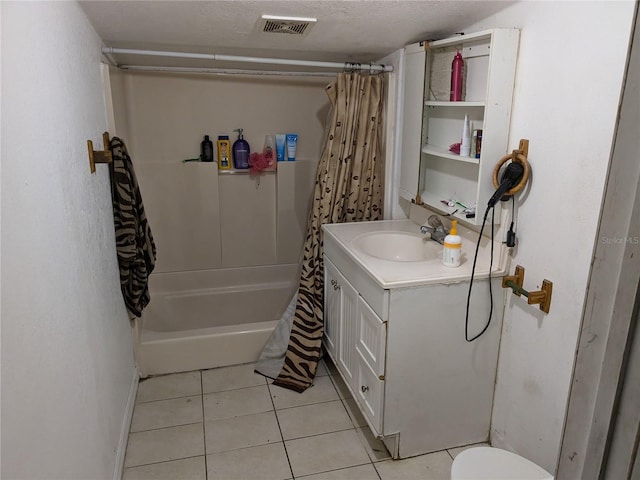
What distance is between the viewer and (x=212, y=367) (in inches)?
111

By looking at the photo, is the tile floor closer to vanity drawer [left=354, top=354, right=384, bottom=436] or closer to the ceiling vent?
vanity drawer [left=354, top=354, right=384, bottom=436]

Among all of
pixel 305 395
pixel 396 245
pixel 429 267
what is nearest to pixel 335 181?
pixel 396 245

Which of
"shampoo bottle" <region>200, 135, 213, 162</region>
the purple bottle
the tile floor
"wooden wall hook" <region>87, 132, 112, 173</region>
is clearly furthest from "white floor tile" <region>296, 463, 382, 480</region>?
"shampoo bottle" <region>200, 135, 213, 162</region>

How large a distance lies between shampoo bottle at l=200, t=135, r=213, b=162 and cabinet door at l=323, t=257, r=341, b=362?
123cm

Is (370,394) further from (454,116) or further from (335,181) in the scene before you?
(454,116)

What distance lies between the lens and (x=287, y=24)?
2.02 m

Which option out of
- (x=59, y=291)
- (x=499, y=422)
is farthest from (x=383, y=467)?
(x=59, y=291)

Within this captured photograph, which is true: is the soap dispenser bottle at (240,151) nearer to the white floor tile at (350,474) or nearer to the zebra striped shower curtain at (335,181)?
the zebra striped shower curtain at (335,181)

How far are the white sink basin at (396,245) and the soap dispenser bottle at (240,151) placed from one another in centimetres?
128

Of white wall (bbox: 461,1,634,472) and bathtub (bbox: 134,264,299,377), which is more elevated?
white wall (bbox: 461,1,634,472)

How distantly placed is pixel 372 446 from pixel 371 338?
0.55 metres

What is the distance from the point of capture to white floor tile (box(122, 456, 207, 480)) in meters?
2.01

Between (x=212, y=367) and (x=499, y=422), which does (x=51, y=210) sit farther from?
(x=499, y=422)

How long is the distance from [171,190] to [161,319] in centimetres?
90
